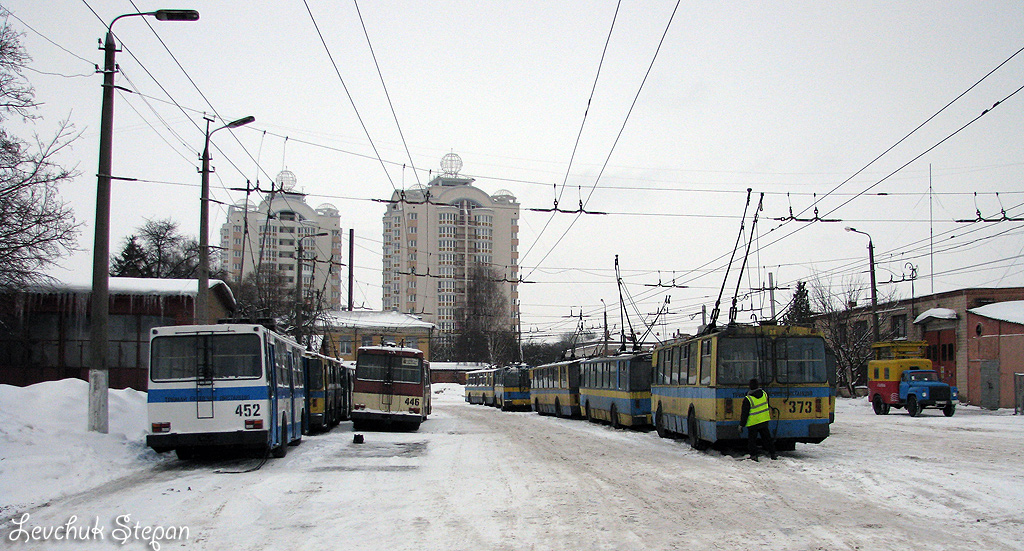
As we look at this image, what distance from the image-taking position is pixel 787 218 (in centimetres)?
2503

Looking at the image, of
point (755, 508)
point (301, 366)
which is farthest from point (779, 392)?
point (301, 366)

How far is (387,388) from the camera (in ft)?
84.1

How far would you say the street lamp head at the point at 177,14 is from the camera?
591 inches

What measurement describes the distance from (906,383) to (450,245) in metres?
89.5

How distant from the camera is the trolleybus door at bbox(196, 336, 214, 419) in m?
15.2

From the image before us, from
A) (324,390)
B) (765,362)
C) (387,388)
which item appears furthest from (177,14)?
(324,390)

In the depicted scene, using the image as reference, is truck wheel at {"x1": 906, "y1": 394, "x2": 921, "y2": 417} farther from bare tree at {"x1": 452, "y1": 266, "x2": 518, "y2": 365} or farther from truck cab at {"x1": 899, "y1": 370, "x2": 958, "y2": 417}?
bare tree at {"x1": 452, "y1": 266, "x2": 518, "y2": 365}

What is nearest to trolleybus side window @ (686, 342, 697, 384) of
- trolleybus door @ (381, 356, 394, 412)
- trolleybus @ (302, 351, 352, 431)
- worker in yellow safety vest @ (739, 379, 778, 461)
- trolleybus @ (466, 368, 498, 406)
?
worker in yellow safety vest @ (739, 379, 778, 461)

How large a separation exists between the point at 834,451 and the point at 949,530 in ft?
29.3

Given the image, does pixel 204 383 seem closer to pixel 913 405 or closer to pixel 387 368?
pixel 387 368

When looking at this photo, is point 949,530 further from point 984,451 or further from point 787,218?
point 787,218

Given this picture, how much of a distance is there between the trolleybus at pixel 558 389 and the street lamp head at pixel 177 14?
23.0 meters

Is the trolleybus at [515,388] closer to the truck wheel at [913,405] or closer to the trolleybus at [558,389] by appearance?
the trolleybus at [558,389]

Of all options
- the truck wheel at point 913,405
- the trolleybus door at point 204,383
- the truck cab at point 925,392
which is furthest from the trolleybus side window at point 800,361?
the truck wheel at point 913,405
